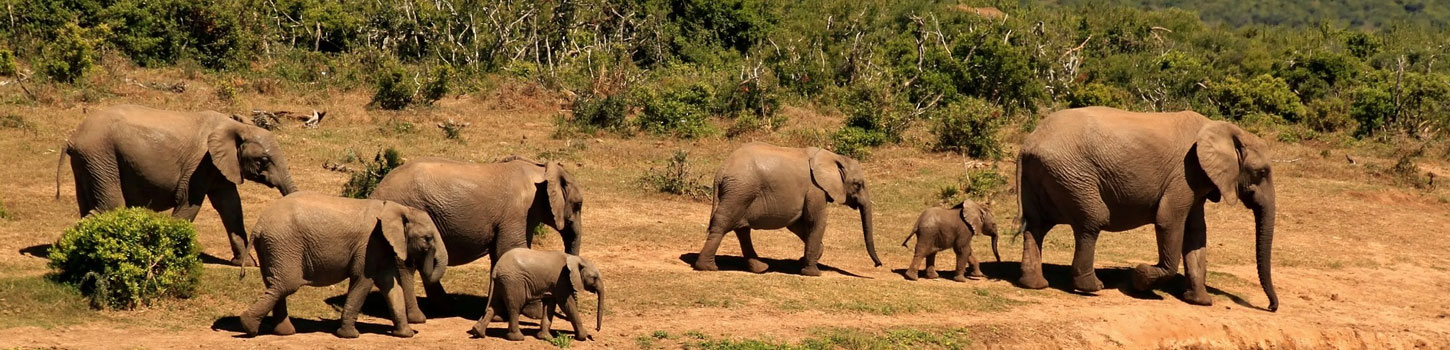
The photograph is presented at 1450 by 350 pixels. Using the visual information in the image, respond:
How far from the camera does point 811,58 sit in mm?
36375

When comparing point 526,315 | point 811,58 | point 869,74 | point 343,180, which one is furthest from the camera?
point 811,58

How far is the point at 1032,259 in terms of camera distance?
17141 mm

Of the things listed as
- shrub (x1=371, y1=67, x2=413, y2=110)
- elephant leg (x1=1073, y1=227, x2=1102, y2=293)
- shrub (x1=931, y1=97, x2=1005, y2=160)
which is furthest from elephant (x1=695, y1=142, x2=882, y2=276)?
shrub (x1=371, y1=67, x2=413, y2=110)

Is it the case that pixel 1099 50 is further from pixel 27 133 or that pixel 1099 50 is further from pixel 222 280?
pixel 222 280

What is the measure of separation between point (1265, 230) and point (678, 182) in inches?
363

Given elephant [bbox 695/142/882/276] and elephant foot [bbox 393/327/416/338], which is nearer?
elephant foot [bbox 393/327/416/338]

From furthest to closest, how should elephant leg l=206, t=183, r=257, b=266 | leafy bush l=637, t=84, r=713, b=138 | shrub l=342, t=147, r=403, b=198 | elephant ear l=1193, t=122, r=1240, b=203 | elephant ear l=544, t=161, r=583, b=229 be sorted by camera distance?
1. leafy bush l=637, t=84, r=713, b=138
2. shrub l=342, t=147, r=403, b=198
3. elephant ear l=1193, t=122, r=1240, b=203
4. elephant leg l=206, t=183, r=257, b=266
5. elephant ear l=544, t=161, r=583, b=229

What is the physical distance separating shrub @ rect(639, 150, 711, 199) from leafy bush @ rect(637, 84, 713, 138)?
4499 mm

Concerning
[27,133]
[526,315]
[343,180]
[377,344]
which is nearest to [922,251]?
[526,315]

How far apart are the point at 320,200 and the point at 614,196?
34.0 ft

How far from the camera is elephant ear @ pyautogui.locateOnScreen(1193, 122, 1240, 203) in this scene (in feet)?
53.4

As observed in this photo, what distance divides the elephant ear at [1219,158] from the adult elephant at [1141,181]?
0.4 inches

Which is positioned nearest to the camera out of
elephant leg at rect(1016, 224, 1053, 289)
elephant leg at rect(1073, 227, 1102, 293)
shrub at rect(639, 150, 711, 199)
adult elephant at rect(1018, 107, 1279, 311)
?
adult elephant at rect(1018, 107, 1279, 311)

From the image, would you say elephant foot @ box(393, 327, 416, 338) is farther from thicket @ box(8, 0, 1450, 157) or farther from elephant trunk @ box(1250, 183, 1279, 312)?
thicket @ box(8, 0, 1450, 157)
